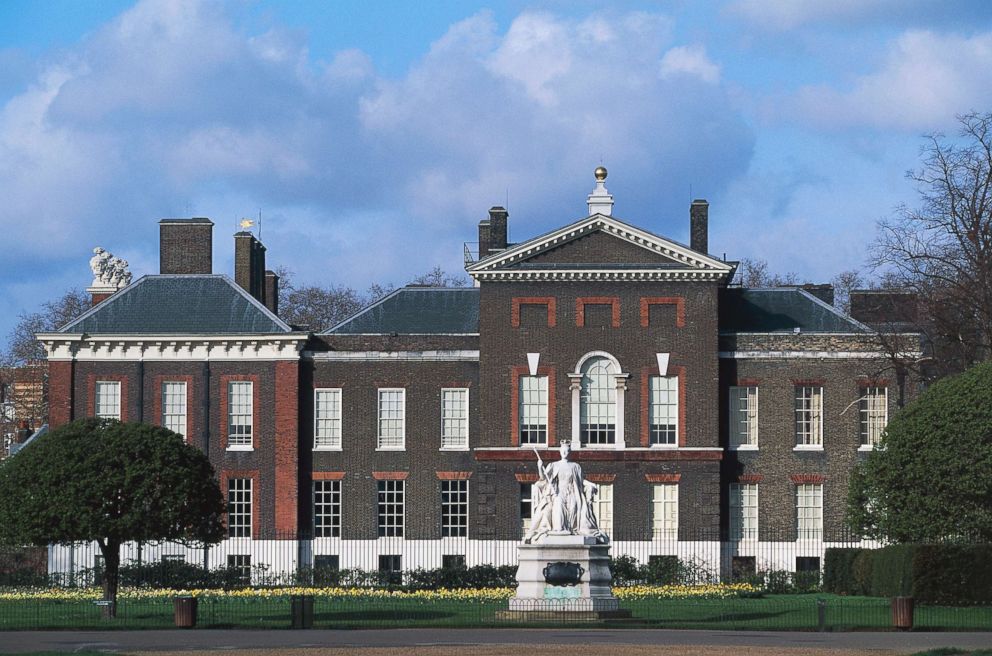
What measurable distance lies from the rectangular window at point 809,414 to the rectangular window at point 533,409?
304 inches

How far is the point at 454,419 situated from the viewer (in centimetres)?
5691

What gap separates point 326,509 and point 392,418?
3443mm

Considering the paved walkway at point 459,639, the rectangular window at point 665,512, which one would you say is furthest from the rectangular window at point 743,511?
the paved walkway at point 459,639

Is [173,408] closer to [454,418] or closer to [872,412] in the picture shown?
[454,418]

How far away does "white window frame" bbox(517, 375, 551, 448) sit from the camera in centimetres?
5569

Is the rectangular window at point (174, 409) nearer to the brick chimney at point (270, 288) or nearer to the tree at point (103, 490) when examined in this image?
the brick chimney at point (270, 288)

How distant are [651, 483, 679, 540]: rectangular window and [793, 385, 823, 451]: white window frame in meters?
4.36

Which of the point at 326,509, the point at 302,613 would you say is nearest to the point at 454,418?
the point at 326,509

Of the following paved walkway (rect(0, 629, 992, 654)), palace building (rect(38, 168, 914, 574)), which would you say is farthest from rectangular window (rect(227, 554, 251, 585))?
paved walkway (rect(0, 629, 992, 654))

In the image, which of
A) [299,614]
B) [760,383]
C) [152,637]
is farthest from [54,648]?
[760,383]

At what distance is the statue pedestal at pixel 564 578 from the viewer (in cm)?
3700

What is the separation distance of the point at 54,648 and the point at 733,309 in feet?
107

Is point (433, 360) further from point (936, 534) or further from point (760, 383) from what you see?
point (936, 534)

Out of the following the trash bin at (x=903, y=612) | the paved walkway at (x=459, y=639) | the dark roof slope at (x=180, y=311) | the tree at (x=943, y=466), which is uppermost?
the dark roof slope at (x=180, y=311)
